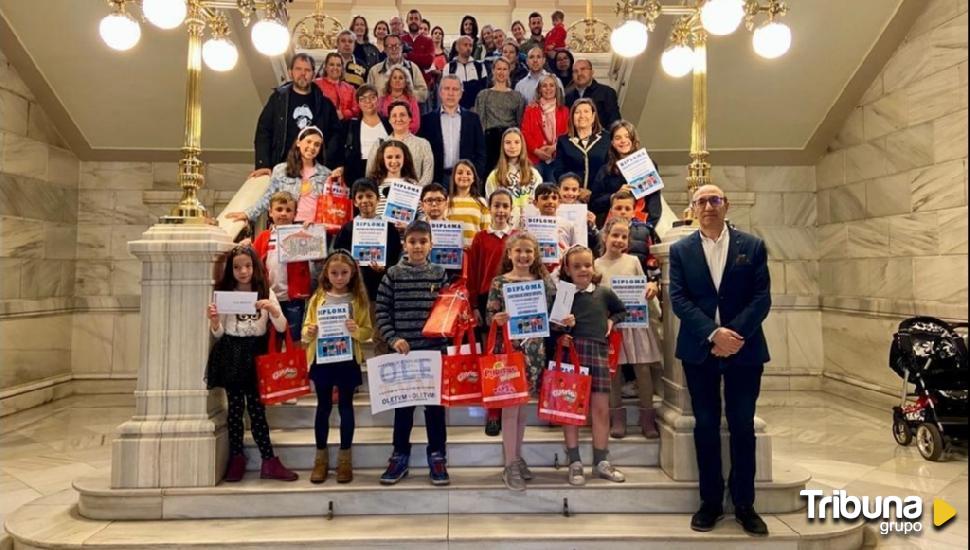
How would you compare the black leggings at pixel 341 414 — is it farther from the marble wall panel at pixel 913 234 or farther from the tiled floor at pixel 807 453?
the marble wall panel at pixel 913 234

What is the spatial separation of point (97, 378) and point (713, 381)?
29.1 ft

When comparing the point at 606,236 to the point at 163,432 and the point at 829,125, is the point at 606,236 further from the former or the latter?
the point at 829,125

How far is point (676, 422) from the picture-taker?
454 cm

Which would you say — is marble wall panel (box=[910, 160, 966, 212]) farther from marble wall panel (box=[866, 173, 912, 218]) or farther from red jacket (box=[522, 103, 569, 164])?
red jacket (box=[522, 103, 569, 164])

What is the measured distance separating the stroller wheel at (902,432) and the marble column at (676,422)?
9.53 feet

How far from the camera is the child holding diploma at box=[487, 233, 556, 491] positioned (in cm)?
443

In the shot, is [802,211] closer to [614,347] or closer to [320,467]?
[614,347]

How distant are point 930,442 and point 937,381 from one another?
0.59 m

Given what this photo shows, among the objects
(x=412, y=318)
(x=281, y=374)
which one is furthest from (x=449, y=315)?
(x=281, y=374)

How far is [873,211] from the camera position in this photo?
841 cm

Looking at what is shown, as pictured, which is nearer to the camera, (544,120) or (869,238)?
(544,120)

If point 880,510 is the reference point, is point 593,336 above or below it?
above

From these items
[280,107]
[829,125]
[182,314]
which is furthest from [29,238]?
[829,125]

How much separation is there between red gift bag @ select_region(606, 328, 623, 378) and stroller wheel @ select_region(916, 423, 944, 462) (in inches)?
135
